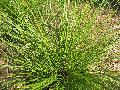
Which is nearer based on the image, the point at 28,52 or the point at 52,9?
the point at 28,52

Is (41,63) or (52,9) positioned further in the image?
(52,9)

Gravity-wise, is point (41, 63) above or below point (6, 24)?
below

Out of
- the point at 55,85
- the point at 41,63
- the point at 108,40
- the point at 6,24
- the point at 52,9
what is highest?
the point at 52,9

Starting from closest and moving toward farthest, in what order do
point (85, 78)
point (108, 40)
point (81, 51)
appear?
point (85, 78), point (81, 51), point (108, 40)

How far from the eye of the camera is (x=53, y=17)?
1.76 metres

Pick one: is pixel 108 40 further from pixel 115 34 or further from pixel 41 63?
pixel 41 63

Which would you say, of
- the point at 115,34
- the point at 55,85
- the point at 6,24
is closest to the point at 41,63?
the point at 55,85

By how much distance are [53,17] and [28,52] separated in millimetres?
336

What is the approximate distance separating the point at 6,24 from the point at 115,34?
731 mm

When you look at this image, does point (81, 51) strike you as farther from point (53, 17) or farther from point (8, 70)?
point (8, 70)

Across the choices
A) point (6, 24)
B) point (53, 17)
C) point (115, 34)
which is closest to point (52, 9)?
point (53, 17)

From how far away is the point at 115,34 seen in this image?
70.5 inches

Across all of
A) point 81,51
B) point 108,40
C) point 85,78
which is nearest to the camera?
point 85,78

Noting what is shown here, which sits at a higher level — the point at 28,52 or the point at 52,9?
the point at 52,9
